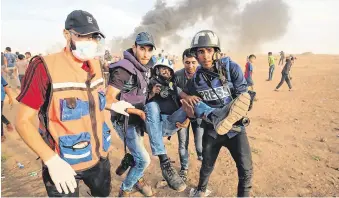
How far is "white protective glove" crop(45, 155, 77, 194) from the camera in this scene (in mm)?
1874

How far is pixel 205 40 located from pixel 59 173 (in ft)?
6.82

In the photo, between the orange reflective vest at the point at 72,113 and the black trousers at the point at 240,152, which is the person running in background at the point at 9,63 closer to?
the orange reflective vest at the point at 72,113

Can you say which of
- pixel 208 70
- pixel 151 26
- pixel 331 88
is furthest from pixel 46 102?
pixel 151 26

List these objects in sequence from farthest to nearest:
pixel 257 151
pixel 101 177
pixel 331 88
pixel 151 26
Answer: pixel 151 26, pixel 331 88, pixel 257 151, pixel 101 177

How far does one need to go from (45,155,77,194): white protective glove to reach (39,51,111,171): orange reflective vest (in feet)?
0.59

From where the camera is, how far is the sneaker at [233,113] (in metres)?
2.76

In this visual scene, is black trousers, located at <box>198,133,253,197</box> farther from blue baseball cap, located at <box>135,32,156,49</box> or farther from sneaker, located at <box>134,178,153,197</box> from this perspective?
blue baseball cap, located at <box>135,32,156,49</box>

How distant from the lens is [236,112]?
2.77 metres

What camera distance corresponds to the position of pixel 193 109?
Result: 302cm

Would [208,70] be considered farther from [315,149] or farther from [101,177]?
[315,149]

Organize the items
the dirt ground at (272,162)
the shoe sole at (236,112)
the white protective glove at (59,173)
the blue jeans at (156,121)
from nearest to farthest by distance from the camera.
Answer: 1. the white protective glove at (59,173)
2. the shoe sole at (236,112)
3. the blue jeans at (156,121)
4. the dirt ground at (272,162)

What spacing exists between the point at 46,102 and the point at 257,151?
14.7ft

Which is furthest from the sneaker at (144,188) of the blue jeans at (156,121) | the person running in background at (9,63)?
the person running in background at (9,63)

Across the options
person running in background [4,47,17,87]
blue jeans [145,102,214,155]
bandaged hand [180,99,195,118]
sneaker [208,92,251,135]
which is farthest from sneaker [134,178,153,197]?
person running in background [4,47,17,87]
